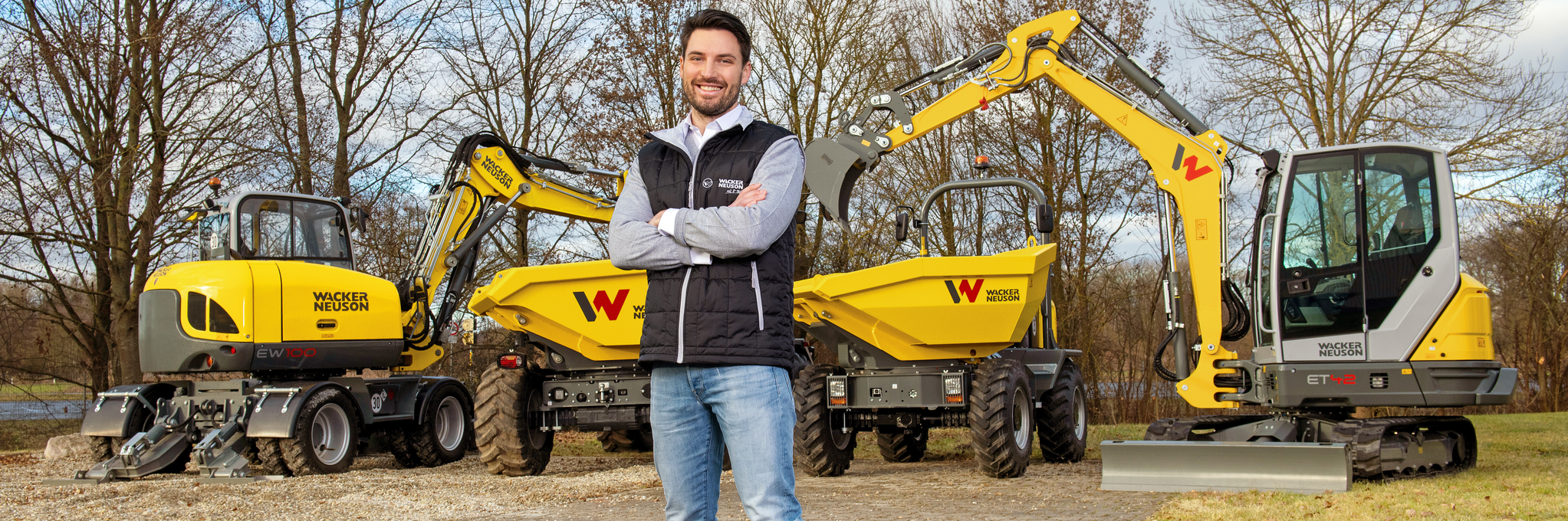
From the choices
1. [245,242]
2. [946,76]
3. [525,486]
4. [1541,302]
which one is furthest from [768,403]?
[1541,302]

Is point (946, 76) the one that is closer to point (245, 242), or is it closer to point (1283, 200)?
point (1283, 200)

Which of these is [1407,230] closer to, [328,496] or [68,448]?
[328,496]

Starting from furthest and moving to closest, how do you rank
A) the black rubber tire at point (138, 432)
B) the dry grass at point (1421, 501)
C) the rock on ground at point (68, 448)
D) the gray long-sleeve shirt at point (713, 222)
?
the rock on ground at point (68, 448) < the black rubber tire at point (138, 432) < the dry grass at point (1421, 501) < the gray long-sleeve shirt at point (713, 222)

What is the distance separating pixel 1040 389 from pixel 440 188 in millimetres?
6293

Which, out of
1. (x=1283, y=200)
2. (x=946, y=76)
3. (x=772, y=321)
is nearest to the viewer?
(x=772, y=321)

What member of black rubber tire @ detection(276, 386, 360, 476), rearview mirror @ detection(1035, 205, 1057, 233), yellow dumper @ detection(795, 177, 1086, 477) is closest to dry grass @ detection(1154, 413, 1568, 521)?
yellow dumper @ detection(795, 177, 1086, 477)

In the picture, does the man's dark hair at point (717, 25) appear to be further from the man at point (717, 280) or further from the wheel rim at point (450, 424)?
the wheel rim at point (450, 424)

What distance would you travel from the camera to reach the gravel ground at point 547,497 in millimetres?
7219

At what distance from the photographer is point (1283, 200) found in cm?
864

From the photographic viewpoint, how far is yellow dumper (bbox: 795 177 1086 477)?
29.0ft

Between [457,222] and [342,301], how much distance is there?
1.53 meters

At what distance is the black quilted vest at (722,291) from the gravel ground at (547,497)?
419 cm

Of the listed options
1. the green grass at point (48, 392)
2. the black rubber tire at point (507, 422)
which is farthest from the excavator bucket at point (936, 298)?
the green grass at point (48, 392)

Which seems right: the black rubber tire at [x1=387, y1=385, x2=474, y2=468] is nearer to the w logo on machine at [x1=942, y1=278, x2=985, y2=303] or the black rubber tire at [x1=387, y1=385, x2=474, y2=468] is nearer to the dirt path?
the dirt path
